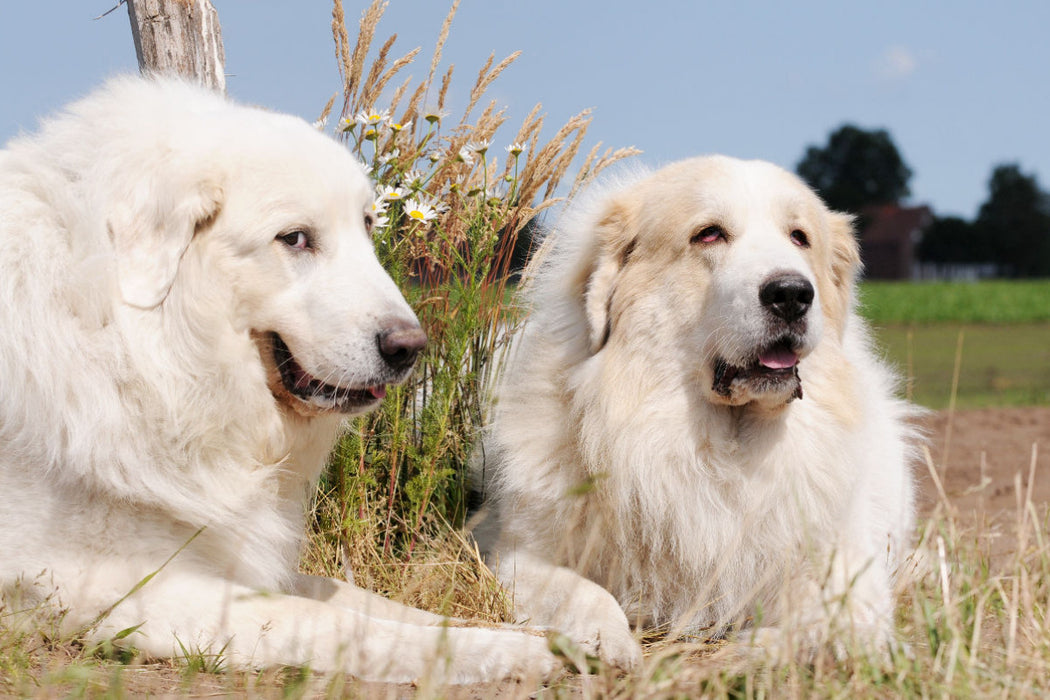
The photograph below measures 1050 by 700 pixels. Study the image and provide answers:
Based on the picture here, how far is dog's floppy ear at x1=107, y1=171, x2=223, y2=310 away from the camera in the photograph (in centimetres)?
270

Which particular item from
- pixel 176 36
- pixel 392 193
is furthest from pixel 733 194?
pixel 176 36

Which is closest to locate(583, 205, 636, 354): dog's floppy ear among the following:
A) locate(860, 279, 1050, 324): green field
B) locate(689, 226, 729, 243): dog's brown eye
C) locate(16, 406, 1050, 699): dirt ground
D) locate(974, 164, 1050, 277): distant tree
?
locate(689, 226, 729, 243): dog's brown eye

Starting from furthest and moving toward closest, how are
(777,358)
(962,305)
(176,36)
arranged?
(962,305) → (176,36) → (777,358)

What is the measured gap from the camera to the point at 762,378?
3.13 m

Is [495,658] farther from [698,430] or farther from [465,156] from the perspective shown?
[465,156]

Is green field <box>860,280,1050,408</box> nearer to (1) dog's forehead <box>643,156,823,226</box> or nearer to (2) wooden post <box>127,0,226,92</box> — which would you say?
(1) dog's forehead <box>643,156,823,226</box>

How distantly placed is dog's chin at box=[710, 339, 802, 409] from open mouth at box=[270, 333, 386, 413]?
3.66ft

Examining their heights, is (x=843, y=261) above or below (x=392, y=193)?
below

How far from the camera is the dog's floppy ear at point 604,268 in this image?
3441 millimetres

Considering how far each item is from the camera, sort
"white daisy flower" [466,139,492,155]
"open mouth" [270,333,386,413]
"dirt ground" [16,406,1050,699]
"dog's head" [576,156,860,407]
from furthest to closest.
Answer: "white daisy flower" [466,139,492,155]
"dog's head" [576,156,860,407]
"open mouth" [270,333,386,413]
"dirt ground" [16,406,1050,699]

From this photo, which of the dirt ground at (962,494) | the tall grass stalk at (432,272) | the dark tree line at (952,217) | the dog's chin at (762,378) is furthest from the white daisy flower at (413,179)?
the dark tree line at (952,217)

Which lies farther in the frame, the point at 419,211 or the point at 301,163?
the point at 419,211

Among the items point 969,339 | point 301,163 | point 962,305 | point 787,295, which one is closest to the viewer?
point 301,163

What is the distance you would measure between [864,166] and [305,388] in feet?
332
